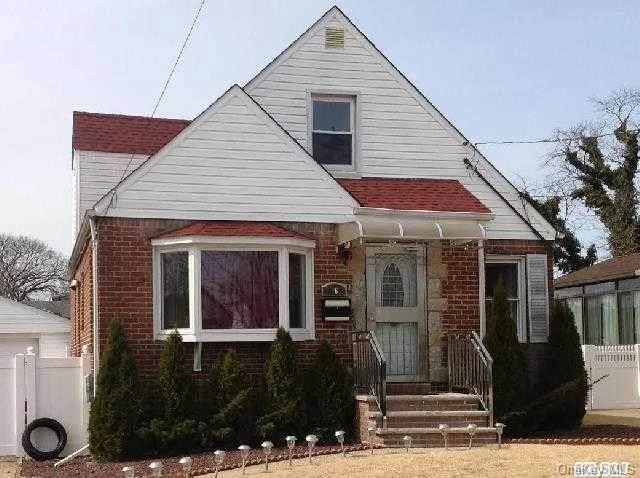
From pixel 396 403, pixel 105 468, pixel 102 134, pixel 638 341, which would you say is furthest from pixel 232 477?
pixel 638 341

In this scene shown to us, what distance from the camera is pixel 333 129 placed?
1617 centimetres

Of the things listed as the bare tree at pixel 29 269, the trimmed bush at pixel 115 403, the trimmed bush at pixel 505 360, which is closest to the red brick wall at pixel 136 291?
the trimmed bush at pixel 115 403

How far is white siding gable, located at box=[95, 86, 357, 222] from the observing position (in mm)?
14188

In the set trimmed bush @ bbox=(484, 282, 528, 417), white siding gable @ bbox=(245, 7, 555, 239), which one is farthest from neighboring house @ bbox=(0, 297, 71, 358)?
trimmed bush @ bbox=(484, 282, 528, 417)

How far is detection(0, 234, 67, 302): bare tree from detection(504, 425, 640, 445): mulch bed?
180 ft

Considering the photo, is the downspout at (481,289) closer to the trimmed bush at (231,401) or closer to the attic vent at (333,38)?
the trimmed bush at (231,401)

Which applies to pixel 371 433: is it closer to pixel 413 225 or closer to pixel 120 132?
pixel 413 225

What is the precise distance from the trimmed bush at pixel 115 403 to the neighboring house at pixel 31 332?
52.3 feet

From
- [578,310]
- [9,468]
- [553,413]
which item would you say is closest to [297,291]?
[553,413]

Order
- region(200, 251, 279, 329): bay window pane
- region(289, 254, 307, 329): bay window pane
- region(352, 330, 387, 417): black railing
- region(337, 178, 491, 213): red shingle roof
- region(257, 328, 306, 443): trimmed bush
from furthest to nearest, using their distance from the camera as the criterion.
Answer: region(337, 178, 491, 213): red shingle roof
region(289, 254, 307, 329): bay window pane
region(200, 251, 279, 329): bay window pane
region(257, 328, 306, 443): trimmed bush
region(352, 330, 387, 417): black railing

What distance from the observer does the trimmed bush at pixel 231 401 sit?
43.9 feet

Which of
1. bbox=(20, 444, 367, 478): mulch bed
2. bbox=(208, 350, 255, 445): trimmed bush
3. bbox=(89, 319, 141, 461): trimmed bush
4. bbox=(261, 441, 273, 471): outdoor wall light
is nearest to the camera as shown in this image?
bbox=(261, 441, 273, 471): outdoor wall light

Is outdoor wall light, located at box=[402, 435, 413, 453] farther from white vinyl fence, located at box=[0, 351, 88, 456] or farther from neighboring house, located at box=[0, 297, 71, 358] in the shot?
neighboring house, located at box=[0, 297, 71, 358]

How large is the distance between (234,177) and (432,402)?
422 centimetres
